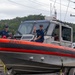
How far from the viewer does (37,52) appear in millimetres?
12672

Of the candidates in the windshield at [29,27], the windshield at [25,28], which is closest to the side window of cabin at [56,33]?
the windshield at [29,27]

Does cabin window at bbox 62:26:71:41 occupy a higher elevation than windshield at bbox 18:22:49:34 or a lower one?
lower

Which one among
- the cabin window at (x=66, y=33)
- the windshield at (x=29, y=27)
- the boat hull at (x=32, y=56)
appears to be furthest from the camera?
the cabin window at (x=66, y=33)

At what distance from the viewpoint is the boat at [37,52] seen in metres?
12.2

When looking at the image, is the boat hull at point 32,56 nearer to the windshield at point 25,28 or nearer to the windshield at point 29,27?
the windshield at point 29,27

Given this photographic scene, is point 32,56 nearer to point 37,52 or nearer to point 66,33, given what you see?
point 37,52

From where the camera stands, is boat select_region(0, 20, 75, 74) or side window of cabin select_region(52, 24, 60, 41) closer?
boat select_region(0, 20, 75, 74)

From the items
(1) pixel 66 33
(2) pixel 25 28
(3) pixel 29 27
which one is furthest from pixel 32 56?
(1) pixel 66 33

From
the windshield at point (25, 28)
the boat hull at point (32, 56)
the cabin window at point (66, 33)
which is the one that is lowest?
the boat hull at point (32, 56)

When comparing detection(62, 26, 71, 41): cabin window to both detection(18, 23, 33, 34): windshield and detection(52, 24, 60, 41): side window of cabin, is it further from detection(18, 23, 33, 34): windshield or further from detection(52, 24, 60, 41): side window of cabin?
detection(18, 23, 33, 34): windshield

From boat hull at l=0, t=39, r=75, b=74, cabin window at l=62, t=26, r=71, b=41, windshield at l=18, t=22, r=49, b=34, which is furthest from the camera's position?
cabin window at l=62, t=26, r=71, b=41

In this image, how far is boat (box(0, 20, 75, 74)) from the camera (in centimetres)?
1223

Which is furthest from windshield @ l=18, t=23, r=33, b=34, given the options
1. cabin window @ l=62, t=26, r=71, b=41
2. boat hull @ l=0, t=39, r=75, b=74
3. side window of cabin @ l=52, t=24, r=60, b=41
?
boat hull @ l=0, t=39, r=75, b=74

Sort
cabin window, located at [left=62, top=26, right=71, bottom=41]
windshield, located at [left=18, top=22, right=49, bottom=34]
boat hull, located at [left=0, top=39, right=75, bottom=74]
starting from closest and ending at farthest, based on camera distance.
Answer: boat hull, located at [left=0, top=39, right=75, bottom=74]
windshield, located at [left=18, top=22, right=49, bottom=34]
cabin window, located at [left=62, top=26, right=71, bottom=41]
